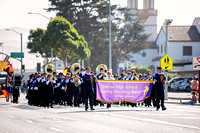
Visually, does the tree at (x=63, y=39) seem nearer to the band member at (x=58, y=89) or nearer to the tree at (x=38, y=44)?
the tree at (x=38, y=44)

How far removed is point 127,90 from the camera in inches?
891

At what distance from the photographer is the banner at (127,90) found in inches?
884

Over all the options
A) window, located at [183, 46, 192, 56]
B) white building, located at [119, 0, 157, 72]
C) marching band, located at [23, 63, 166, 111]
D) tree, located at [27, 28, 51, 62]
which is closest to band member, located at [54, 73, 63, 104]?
marching band, located at [23, 63, 166, 111]

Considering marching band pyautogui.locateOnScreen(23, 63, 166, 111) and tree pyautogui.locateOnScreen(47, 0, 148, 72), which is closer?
marching band pyautogui.locateOnScreen(23, 63, 166, 111)

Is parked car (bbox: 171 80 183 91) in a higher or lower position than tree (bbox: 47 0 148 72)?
lower

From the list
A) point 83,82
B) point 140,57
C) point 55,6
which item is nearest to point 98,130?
point 83,82

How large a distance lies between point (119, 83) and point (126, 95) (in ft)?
2.32

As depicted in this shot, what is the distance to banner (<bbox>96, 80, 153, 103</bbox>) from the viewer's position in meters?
22.5

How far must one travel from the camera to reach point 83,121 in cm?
1466

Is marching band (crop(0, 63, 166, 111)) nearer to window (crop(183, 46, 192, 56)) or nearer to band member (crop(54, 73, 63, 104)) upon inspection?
band member (crop(54, 73, 63, 104))

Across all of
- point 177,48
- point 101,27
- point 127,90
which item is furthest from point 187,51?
point 127,90

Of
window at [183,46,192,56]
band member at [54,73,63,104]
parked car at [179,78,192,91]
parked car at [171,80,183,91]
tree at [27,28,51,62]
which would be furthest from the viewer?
window at [183,46,192,56]

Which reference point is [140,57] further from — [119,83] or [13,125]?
[13,125]

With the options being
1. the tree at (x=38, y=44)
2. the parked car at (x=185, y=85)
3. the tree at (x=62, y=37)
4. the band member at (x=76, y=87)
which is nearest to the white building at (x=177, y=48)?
the parked car at (x=185, y=85)
